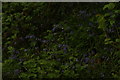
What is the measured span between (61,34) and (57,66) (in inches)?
34.6

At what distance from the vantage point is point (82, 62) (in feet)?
12.7

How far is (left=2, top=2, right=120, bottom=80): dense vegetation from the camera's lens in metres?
3.74

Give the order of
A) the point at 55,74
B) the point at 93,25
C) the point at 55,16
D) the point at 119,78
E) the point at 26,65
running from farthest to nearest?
the point at 55,16
the point at 93,25
the point at 26,65
the point at 55,74
the point at 119,78

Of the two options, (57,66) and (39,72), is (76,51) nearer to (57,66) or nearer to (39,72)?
(57,66)

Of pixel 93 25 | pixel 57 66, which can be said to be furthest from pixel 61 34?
pixel 57 66

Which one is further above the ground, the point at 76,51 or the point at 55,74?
the point at 76,51

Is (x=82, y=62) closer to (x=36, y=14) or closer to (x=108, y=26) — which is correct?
(x=108, y=26)

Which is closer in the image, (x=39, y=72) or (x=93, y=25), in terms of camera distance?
(x=39, y=72)

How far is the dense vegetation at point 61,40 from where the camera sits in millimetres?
3744

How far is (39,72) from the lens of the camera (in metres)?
3.78

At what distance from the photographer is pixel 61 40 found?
4438mm

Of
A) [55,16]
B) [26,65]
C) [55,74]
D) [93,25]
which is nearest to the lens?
[55,74]

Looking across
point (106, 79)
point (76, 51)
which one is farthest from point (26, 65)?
point (106, 79)

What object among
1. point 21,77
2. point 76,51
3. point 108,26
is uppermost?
point 108,26
